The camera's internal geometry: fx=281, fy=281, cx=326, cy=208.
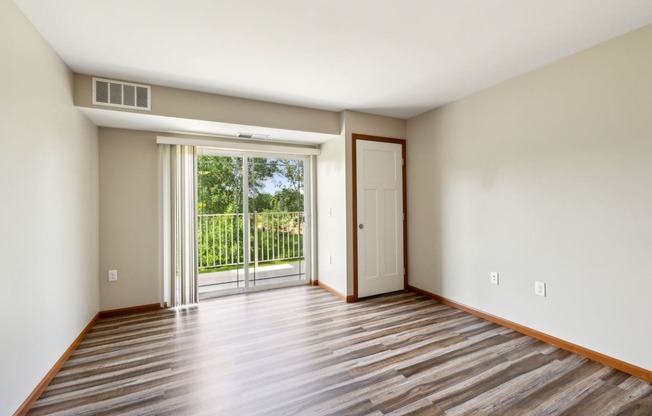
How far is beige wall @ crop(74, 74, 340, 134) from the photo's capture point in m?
2.69

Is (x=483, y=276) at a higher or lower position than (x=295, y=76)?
lower

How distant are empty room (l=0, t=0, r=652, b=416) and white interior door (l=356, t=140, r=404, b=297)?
32mm

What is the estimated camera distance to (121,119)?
2822mm

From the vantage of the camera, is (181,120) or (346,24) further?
(181,120)

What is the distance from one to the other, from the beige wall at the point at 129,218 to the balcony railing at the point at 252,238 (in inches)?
22.5

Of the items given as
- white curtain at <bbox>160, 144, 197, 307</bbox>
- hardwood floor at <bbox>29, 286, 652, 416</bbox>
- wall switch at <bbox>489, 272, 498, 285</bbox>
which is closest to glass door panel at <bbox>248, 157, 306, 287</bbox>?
white curtain at <bbox>160, 144, 197, 307</bbox>

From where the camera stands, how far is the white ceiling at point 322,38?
1708 millimetres

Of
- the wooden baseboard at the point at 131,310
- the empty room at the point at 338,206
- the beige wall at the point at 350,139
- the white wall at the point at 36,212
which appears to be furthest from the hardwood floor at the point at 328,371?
the beige wall at the point at 350,139

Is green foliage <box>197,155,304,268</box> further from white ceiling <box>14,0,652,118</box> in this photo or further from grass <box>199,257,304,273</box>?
white ceiling <box>14,0,652,118</box>

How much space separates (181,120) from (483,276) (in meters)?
3.54

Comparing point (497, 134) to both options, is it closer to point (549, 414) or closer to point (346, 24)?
point (346, 24)

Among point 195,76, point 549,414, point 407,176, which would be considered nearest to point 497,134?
point 407,176

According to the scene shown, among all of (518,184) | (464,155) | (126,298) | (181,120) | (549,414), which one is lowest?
(549,414)

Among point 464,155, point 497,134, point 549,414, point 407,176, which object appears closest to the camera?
point 549,414
